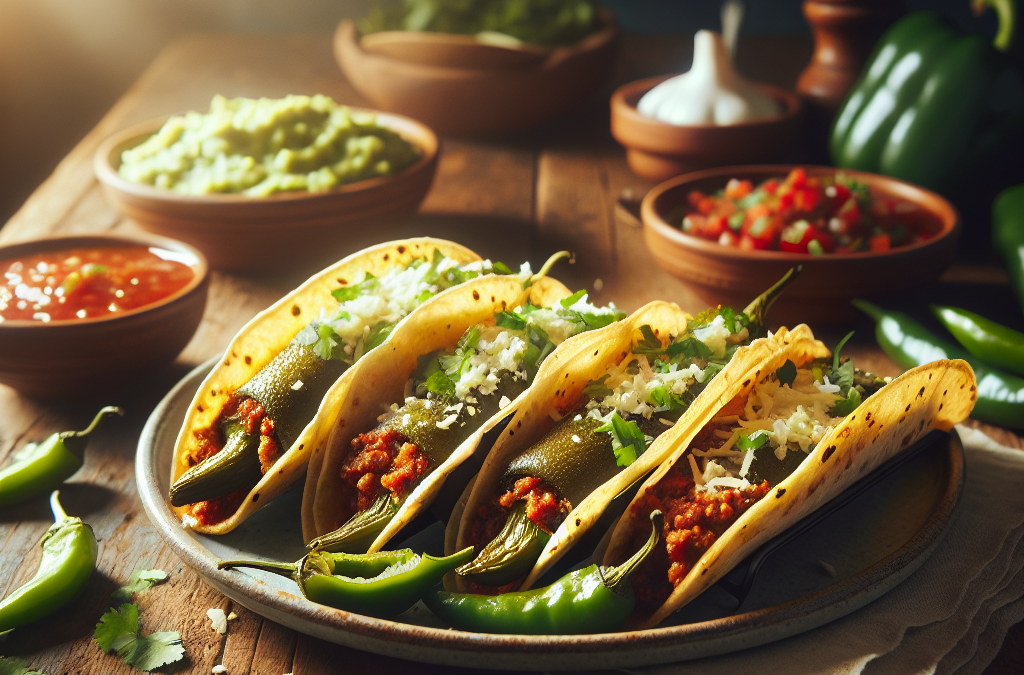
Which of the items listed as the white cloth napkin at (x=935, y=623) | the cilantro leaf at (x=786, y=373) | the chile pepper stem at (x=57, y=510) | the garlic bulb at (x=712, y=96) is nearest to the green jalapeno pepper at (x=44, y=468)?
the chile pepper stem at (x=57, y=510)

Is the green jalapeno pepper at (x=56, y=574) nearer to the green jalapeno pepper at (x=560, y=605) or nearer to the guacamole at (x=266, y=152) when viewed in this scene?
the green jalapeno pepper at (x=560, y=605)

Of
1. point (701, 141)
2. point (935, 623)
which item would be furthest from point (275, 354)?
point (701, 141)

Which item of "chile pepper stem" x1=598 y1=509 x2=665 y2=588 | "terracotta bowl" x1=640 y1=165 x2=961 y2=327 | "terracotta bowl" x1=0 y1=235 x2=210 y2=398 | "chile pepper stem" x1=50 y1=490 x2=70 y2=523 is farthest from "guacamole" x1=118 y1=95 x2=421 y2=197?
"chile pepper stem" x1=598 y1=509 x2=665 y2=588

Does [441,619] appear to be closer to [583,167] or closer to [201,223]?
[201,223]

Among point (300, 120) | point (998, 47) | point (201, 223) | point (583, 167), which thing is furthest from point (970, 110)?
point (201, 223)

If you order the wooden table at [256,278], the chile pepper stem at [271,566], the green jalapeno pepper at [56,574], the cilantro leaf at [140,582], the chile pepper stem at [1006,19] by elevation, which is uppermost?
the chile pepper stem at [1006,19]
